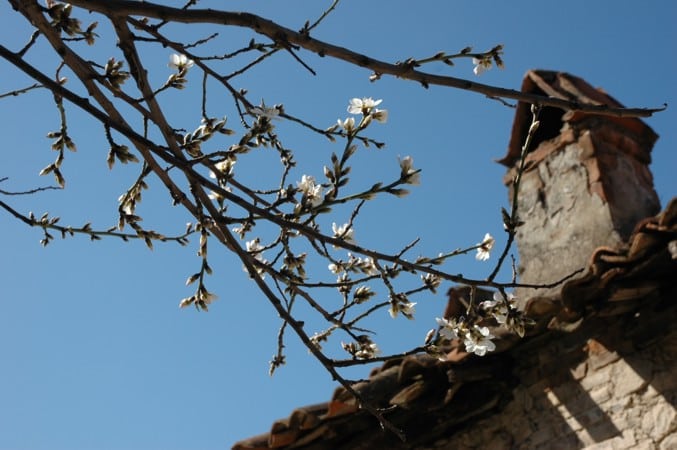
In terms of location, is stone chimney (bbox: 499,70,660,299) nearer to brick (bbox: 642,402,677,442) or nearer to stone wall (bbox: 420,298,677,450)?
stone wall (bbox: 420,298,677,450)

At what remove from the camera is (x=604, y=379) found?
434 centimetres

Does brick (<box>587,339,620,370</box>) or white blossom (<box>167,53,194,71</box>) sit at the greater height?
white blossom (<box>167,53,194,71</box>)

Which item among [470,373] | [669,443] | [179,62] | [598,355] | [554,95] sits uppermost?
[554,95]

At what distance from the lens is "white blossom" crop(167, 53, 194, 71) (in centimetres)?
259

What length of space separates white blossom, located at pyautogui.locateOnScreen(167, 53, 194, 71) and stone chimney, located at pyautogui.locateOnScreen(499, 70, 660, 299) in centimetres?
311

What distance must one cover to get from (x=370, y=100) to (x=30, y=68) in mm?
939

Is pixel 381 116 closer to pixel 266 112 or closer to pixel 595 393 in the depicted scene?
pixel 266 112

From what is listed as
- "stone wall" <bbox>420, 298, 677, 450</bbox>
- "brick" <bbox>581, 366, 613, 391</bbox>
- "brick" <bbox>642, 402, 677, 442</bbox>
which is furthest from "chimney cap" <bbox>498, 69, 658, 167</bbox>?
"brick" <bbox>642, 402, 677, 442</bbox>

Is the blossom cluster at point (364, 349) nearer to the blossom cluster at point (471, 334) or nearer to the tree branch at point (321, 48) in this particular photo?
the blossom cluster at point (471, 334)

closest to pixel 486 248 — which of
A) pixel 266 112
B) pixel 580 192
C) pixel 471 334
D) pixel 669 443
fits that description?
pixel 471 334

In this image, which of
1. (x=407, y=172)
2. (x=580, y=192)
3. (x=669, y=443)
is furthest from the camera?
(x=580, y=192)

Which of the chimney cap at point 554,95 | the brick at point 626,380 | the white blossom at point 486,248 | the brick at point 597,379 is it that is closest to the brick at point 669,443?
the brick at point 626,380

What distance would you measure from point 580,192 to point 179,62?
11.9 ft

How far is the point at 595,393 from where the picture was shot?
434cm
